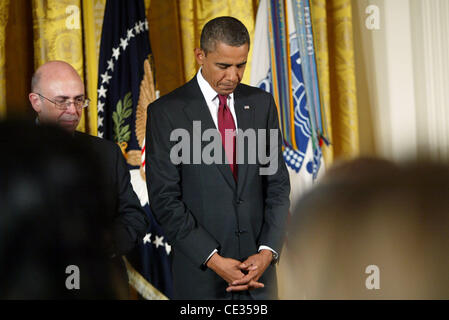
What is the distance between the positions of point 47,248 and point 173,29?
Answer: 9.05ft

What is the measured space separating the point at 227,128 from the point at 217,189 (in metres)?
0.28

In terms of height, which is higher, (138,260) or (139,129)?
(139,129)

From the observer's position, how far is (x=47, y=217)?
2.09ft

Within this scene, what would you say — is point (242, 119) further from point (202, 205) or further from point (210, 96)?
point (202, 205)

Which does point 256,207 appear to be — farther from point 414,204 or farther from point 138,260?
point 414,204

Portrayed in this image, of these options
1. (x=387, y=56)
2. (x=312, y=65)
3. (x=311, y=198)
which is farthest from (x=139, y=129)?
(x=311, y=198)

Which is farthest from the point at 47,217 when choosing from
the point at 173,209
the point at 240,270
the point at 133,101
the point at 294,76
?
the point at 294,76

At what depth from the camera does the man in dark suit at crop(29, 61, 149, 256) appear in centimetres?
211

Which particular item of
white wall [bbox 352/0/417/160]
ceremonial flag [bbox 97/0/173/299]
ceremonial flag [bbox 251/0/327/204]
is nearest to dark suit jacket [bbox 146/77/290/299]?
ceremonial flag [bbox 97/0/173/299]

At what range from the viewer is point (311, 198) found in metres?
0.81

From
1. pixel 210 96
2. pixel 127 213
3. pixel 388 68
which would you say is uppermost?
pixel 388 68

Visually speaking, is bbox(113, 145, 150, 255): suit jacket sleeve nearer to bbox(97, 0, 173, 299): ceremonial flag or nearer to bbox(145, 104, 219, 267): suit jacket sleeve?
bbox(145, 104, 219, 267): suit jacket sleeve

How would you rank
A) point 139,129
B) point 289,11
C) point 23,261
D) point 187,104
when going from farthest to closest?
point 289,11 < point 139,129 < point 187,104 < point 23,261

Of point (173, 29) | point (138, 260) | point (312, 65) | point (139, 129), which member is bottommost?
point (138, 260)
